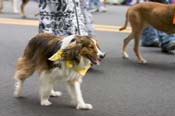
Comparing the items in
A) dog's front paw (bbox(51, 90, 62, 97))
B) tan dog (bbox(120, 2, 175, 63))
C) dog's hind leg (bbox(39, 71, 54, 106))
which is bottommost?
dog's front paw (bbox(51, 90, 62, 97))

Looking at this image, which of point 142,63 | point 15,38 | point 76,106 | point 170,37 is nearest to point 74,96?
point 76,106

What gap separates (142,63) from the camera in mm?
7105

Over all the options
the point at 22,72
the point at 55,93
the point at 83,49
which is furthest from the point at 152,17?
the point at 83,49

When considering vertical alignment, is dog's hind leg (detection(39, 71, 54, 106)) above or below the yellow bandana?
below

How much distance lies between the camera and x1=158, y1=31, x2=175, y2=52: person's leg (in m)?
7.97

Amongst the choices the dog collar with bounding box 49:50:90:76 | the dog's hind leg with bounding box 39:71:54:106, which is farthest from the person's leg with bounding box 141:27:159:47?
the dog collar with bounding box 49:50:90:76

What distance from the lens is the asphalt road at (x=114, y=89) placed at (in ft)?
14.3

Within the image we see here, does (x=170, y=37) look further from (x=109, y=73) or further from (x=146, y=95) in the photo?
(x=146, y=95)

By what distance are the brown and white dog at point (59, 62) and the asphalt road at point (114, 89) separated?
7.1 inches

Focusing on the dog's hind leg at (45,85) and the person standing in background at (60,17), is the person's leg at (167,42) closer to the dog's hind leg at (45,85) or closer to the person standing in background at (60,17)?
the person standing in background at (60,17)

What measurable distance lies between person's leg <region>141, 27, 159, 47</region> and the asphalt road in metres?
0.40

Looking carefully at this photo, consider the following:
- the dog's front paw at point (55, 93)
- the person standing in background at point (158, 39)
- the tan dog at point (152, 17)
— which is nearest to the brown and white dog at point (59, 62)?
the dog's front paw at point (55, 93)

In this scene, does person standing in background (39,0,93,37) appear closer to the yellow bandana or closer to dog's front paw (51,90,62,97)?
dog's front paw (51,90,62,97)

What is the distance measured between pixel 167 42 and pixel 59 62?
4373mm
